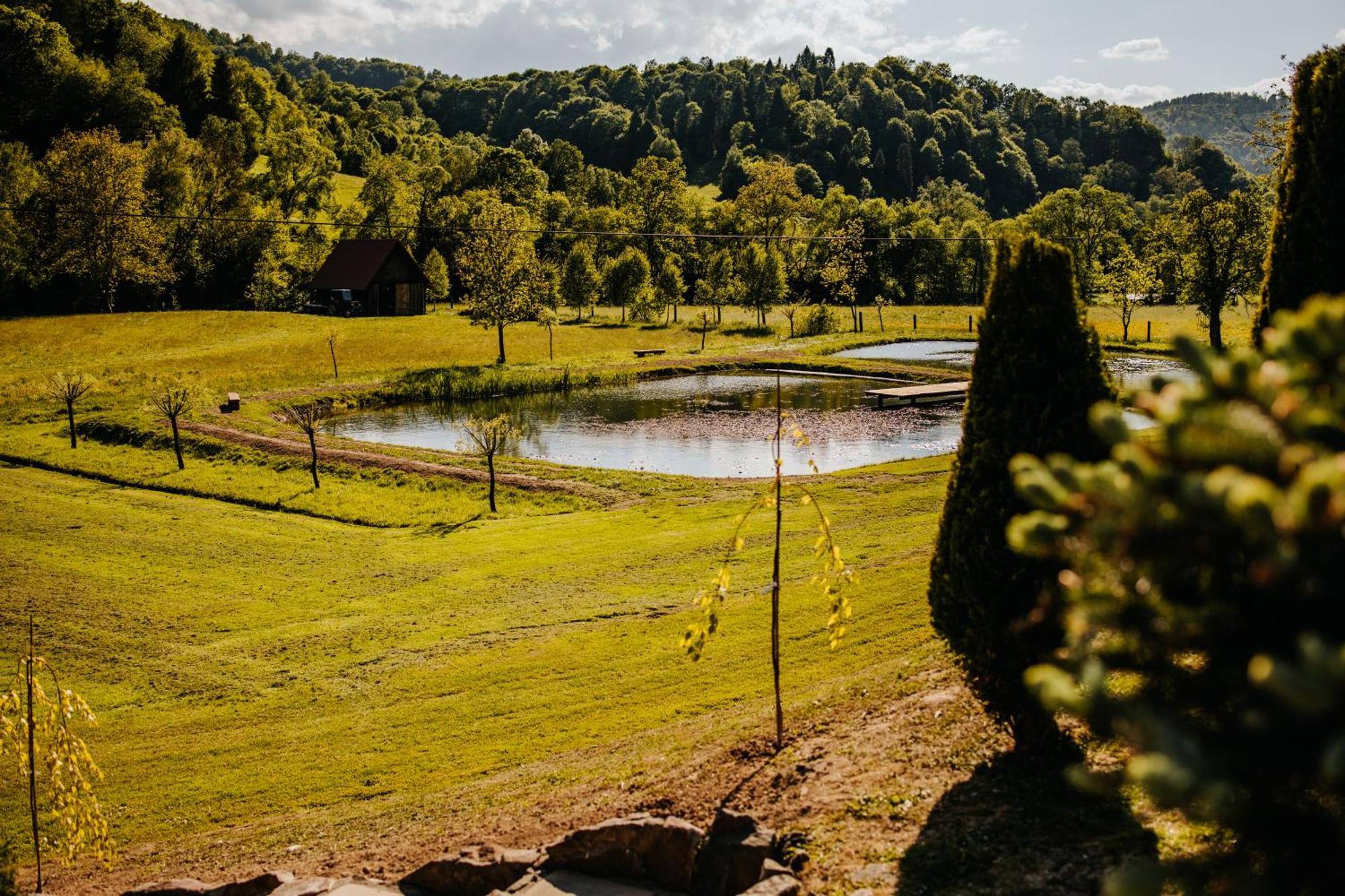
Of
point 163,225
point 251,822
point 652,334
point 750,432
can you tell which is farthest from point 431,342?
point 251,822

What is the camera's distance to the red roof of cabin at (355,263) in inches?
3354

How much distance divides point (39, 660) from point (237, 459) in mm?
29658

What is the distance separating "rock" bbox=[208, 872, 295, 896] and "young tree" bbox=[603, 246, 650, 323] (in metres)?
81.6

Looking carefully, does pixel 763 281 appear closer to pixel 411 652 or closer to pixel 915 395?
pixel 915 395

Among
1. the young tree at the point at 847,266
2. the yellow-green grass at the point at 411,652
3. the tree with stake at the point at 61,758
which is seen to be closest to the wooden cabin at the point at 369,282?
the young tree at the point at 847,266

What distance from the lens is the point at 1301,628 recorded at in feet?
10.8

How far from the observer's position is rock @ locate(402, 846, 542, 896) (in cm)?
909

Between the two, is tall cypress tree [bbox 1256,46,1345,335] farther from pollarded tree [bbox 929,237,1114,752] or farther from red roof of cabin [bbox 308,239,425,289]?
red roof of cabin [bbox 308,239,425,289]

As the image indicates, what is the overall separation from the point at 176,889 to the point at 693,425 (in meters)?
37.4

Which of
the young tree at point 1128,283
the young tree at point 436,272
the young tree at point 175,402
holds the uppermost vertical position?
the young tree at point 436,272

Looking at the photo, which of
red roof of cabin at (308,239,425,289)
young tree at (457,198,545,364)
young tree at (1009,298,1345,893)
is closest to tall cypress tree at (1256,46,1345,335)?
young tree at (1009,298,1345,893)

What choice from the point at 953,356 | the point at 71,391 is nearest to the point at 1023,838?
the point at 71,391

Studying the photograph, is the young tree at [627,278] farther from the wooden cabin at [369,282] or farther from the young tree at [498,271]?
the young tree at [498,271]

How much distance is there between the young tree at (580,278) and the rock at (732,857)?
8173 cm
